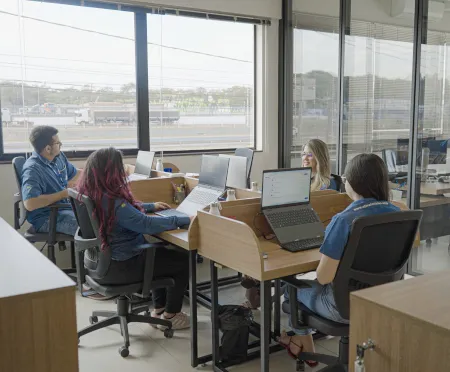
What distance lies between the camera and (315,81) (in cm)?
553

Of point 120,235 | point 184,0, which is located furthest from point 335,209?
point 184,0

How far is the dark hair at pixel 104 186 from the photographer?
9.19ft

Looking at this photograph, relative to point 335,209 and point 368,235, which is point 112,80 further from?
point 368,235

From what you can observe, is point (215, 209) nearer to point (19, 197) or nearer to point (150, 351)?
point (150, 351)

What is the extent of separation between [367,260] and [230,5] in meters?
3.94

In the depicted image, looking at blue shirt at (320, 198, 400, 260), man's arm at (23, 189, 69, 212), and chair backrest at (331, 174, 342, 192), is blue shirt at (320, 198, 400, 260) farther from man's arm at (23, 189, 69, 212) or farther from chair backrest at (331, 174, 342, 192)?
man's arm at (23, 189, 69, 212)

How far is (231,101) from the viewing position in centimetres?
583

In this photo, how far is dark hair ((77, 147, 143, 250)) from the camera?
2.80 meters

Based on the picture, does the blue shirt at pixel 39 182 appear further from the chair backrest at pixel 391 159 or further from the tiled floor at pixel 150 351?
the chair backrest at pixel 391 159

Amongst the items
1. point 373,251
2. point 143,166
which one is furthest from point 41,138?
point 373,251

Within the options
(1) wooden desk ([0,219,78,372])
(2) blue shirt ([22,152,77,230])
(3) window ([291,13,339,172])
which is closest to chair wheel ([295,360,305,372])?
(1) wooden desk ([0,219,78,372])

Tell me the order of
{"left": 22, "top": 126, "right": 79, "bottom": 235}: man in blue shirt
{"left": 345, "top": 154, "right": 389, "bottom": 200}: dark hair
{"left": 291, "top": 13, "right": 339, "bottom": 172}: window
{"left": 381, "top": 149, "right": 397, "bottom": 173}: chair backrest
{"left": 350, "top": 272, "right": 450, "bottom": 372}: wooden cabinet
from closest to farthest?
{"left": 350, "top": 272, "right": 450, "bottom": 372}: wooden cabinet
{"left": 345, "top": 154, "right": 389, "bottom": 200}: dark hair
{"left": 22, "top": 126, "right": 79, "bottom": 235}: man in blue shirt
{"left": 381, "top": 149, "right": 397, "bottom": 173}: chair backrest
{"left": 291, "top": 13, "right": 339, "bottom": 172}: window

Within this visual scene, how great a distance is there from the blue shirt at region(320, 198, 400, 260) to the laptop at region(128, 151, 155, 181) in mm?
2308

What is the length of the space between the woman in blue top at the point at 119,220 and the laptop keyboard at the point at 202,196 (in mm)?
476
